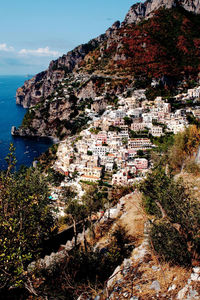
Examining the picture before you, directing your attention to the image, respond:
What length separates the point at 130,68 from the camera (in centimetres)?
10119

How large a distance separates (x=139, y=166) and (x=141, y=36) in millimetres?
93874

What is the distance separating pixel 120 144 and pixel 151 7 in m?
137

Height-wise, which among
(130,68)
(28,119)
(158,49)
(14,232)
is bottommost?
(14,232)

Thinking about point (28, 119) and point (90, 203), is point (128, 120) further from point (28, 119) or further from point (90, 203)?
point (28, 119)

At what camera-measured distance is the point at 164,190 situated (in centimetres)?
780

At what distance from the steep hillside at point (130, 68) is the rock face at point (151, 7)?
0.60 meters

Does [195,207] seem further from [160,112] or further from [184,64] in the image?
[184,64]

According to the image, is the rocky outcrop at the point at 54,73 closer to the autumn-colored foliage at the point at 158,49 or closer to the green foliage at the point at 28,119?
the autumn-colored foliage at the point at 158,49

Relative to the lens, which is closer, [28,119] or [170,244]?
[170,244]

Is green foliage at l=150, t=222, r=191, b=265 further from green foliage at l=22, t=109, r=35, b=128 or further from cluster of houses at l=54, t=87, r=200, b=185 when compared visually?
green foliage at l=22, t=109, r=35, b=128

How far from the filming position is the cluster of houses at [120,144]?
47562mm

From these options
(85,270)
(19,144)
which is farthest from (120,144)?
(85,270)

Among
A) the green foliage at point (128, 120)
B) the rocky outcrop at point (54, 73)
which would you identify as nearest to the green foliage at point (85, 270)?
the green foliage at point (128, 120)

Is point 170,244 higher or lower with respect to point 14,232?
lower
